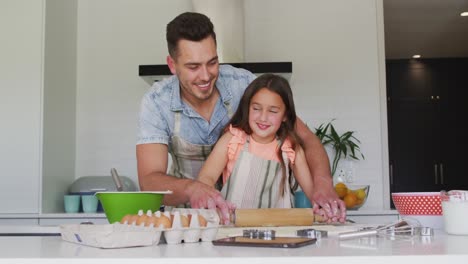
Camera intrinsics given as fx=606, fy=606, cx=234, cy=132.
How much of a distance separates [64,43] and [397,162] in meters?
3.85

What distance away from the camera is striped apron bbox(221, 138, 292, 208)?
179 centimetres

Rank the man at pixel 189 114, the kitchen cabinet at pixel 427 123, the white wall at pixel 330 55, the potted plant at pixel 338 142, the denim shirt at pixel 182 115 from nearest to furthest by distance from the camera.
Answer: the man at pixel 189 114 < the denim shirt at pixel 182 115 < the potted plant at pixel 338 142 < the white wall at pixel 330 55 < the kitchen cabinet at pixel 427 123

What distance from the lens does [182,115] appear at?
192 centimetres

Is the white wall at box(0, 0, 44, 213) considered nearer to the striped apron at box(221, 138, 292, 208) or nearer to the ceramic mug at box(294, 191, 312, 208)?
the ceramic mug at box(294, 191, 312, 208)

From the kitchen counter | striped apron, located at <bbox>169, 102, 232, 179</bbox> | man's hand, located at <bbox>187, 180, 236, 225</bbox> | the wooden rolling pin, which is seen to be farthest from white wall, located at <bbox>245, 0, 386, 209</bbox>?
the kitchen counter

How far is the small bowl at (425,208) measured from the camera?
1.21m

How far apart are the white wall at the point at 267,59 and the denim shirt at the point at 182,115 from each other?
1.58m

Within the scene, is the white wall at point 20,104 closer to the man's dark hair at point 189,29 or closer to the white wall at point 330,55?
the white wall at point 330,55

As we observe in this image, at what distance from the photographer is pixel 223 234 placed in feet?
3.52

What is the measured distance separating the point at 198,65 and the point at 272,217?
0.65 meters

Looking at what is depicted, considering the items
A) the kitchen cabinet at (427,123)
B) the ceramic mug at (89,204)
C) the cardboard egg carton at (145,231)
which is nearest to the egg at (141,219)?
the cardboard egg carton at (145,231)

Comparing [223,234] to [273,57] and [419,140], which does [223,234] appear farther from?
[419,140]

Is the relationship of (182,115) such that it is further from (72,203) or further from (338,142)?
(338,142)

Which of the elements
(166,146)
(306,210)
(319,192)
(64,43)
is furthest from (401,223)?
(64,43)
